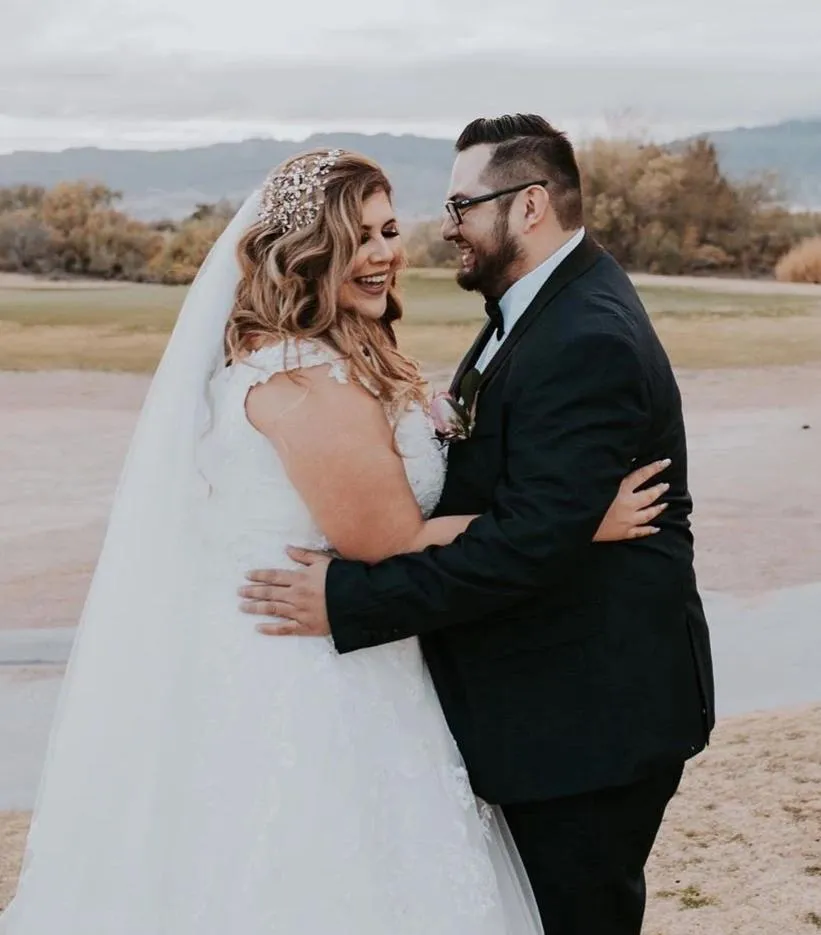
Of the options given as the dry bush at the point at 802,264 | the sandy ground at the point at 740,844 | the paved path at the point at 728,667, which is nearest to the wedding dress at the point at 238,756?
the sandy ground at the point at 740,844

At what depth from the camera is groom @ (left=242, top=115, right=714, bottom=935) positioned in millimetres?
1713

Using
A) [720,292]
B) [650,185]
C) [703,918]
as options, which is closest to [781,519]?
[720,292]

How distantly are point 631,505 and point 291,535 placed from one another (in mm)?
479

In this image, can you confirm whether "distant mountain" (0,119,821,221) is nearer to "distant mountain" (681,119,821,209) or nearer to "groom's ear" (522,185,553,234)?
"distant mountain" (681,119,821,209)

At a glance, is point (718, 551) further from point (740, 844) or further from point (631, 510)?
point (631, 510)

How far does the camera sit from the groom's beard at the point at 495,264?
1910 millimetres

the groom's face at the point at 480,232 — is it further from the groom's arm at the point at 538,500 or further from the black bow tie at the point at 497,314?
the groom's arm at the point at 538,500

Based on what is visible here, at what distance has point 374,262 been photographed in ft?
6.20

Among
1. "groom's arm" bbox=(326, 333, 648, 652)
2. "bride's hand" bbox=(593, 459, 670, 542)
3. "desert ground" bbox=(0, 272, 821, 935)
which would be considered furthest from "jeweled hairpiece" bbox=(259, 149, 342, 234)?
"desert ground" bbox=(0, 272, 821, 935)

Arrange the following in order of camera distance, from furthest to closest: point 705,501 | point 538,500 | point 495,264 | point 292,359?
point 705,501
point 495,264
point 292,359
point 538,500

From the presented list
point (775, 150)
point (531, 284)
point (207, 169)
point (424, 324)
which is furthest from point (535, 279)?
point (775, 150)

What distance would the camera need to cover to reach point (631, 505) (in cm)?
179

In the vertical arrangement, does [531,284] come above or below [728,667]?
above

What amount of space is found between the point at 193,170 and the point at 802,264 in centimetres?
243
